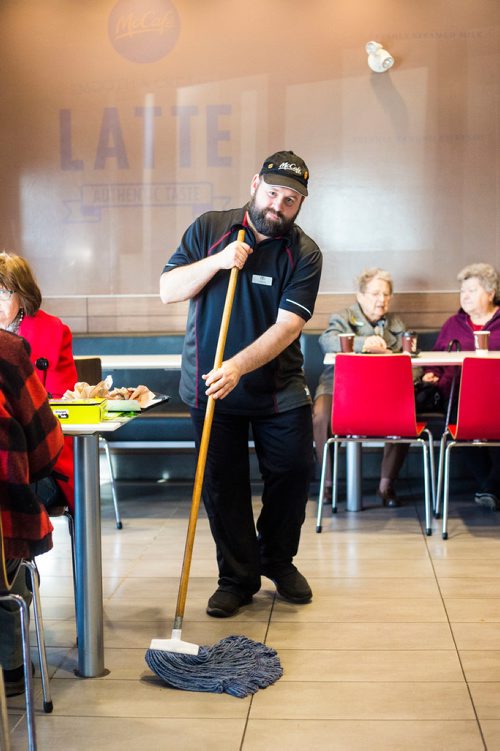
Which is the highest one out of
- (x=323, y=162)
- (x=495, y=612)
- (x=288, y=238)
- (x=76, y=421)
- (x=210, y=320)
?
(x=323, y=162)

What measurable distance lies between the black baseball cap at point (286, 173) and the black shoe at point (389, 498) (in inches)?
98.1

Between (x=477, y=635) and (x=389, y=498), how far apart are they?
2.10 metres

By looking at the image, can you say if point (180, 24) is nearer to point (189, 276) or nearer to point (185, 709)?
point (189, 276)

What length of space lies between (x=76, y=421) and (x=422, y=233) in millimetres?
3941

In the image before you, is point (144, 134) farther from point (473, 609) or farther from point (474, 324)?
point (473, 609)

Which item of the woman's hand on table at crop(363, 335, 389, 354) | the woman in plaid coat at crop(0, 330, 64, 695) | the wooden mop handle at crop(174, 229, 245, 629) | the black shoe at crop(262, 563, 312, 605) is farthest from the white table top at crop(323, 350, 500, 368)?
the woman in plaid coat at crop(0, 330, 64, 695)

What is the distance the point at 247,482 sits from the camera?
3.53 m

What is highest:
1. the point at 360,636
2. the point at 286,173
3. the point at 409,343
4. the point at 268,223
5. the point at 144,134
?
the point at 144,134

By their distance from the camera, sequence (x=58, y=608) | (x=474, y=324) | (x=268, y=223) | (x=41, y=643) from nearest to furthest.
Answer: (x=41, y=643), (x=268, y=223), (x=58, y=608), (x=474, y=324)

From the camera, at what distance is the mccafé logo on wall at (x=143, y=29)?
20.3 feet

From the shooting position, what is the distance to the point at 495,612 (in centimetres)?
347

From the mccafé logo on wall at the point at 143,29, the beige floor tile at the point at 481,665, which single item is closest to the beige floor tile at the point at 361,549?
the beige floor tile at the point at 481,665

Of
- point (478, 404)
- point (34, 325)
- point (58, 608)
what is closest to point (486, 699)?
point (58, 608)

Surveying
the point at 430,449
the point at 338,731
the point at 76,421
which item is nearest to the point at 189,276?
the point at 76,421
